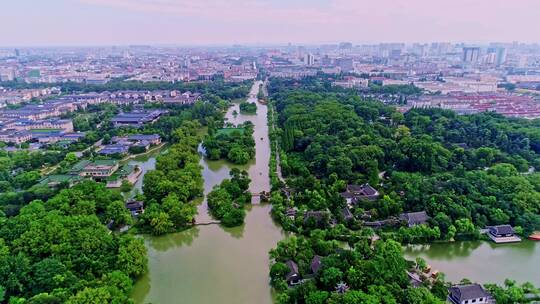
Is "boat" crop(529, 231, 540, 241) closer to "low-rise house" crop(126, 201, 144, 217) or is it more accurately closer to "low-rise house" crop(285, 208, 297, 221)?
"low-rise house" crop(285, 208, 297, 221)

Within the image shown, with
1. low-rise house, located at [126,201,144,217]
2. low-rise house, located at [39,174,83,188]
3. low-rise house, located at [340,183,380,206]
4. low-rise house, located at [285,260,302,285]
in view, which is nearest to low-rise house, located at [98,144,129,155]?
low-rise house, located at [39,174,83,188]

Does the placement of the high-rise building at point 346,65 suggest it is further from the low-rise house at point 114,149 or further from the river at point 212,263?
the river at point 212,263

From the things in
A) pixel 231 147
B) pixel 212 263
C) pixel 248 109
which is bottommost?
pixel 212 263

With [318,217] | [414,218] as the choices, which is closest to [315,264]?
[318,217]

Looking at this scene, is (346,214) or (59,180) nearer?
(346,214)

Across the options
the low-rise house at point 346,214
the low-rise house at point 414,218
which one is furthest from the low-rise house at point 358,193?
→ the low-rise house at point 414,218

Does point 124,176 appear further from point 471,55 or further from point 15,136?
point 471,55

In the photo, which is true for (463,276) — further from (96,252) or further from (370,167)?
(96,252)
